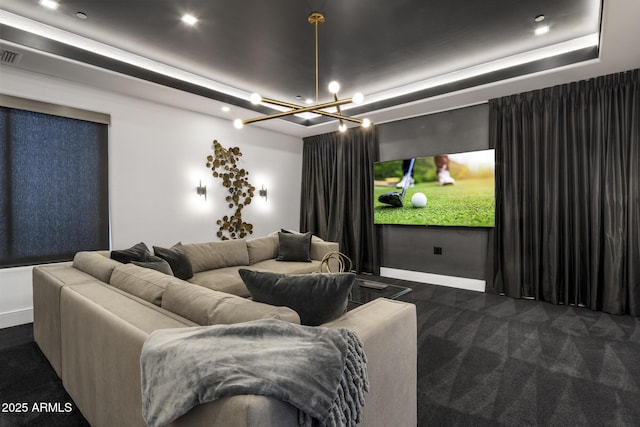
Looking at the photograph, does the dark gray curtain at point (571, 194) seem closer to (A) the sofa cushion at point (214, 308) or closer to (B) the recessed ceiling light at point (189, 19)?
(B) the recessed ceiling light at point (189, 19)

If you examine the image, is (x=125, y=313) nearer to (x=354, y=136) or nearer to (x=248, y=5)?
(x=248, y=5)

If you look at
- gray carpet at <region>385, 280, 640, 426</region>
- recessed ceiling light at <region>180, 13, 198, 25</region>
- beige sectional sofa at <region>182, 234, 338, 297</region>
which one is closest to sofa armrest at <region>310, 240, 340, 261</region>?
beige sectional sofa at <region>182, 234, 338, 297</region>

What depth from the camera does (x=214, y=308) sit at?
1313mm

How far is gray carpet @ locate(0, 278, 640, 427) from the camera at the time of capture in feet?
6.11

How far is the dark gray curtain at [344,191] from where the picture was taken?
566 centimetres

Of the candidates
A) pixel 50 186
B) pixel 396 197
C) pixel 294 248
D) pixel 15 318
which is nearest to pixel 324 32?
pixel 294 248

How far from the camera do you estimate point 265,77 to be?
4.30 m

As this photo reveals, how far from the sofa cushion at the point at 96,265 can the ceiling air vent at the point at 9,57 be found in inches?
80.1

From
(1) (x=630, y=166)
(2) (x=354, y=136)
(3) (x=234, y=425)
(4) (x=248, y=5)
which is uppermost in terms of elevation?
(4) (x=248, y=5)

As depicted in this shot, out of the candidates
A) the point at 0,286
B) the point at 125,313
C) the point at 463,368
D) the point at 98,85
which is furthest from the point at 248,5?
the point at 0,286

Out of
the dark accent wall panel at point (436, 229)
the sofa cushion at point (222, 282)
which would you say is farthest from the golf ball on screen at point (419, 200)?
the sofa cushion at point (222, 282)

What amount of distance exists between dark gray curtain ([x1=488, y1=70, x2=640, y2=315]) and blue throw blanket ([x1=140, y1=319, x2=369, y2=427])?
12.4ft

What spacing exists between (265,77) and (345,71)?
1.05 metres

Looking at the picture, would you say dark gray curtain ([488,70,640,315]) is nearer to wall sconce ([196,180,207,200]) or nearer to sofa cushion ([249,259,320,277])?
sofa cushion ([249,259,320,277])
